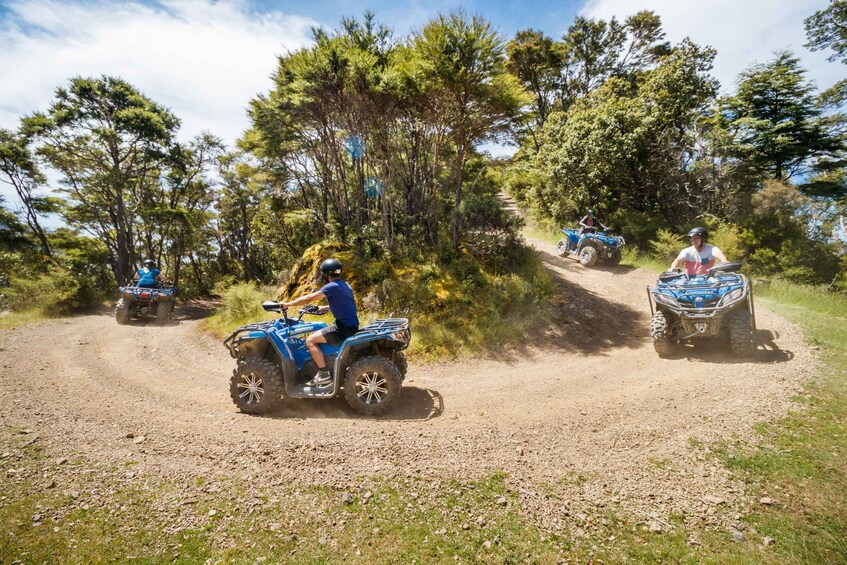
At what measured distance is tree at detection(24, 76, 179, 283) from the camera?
16.9 meters

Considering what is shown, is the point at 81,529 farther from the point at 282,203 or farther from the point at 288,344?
the point at 282,203

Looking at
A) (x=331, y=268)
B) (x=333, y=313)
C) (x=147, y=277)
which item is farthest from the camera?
(x=147, y=277)

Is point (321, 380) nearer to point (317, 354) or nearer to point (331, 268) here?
point (317, 354)

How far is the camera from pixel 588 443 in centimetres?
402

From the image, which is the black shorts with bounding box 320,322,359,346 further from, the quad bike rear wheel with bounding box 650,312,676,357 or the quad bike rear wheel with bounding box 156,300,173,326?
the quad bike rear wheel with bounding box 156,300,173,326

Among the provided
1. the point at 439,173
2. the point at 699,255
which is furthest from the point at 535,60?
the point at 699,255

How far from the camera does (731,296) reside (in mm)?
6285

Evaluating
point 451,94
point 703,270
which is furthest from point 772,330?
point 451,94

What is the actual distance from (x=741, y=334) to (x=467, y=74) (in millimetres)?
8654

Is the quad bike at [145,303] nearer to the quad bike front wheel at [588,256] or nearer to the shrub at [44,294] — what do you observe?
the shrub at [44,294]

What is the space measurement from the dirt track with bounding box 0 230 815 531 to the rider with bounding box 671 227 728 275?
1631 millimetres

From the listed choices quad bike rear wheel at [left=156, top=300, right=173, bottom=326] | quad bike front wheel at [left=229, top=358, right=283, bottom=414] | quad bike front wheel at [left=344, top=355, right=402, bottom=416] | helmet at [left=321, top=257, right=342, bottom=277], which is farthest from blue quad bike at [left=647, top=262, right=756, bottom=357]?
quad bike rear wheel at [left=156, top=300, right=173, bottom=326]

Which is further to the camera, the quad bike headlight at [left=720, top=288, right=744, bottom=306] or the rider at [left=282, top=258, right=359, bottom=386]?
the quad bike headlight at [left=720, top=288, right=744, bottom=306]

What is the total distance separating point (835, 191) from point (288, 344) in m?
23.2
